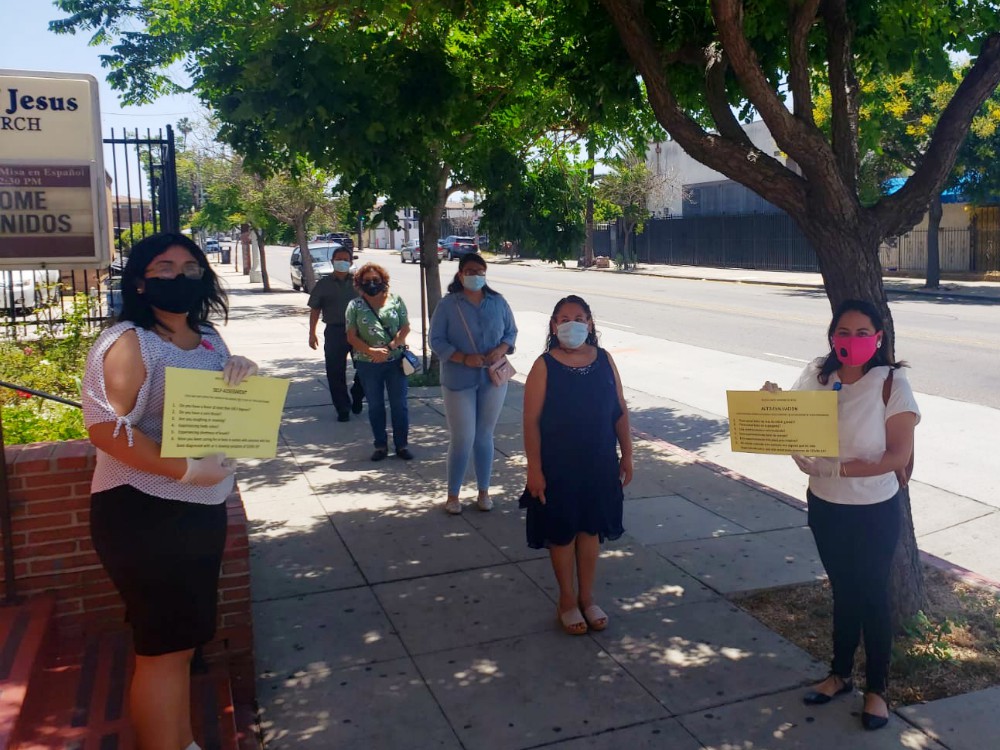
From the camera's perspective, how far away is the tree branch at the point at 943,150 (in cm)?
511

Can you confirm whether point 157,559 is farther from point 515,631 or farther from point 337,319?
point 337,319

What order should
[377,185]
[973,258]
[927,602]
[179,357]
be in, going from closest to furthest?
[179,357]
[927,602]
[377,185]
[973,258]

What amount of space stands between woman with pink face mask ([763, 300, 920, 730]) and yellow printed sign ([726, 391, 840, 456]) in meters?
0.10

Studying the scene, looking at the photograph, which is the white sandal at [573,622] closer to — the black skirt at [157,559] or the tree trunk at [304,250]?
the black skirt at [157,559]

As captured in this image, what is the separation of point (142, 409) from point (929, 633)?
373cm

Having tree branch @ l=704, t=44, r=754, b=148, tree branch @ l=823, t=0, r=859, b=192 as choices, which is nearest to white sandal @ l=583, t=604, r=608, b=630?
tree branch @ l=823, t=0, r=859, b=192

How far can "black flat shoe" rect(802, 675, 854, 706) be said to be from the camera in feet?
14.0

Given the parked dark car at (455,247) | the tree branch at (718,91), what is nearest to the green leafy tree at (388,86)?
the tree branch at (718,91)

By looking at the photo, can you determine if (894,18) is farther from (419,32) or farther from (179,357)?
(179,357)

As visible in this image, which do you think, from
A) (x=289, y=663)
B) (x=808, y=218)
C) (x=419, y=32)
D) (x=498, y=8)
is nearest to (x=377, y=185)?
(x=419, y=32)

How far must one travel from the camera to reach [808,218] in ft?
17.0

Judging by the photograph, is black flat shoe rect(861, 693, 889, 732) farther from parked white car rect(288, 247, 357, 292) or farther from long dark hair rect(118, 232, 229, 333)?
parked white car rect(288, 247, 357, 292)

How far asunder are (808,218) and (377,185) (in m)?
3.14

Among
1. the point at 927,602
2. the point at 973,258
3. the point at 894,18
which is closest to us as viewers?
→ the point at 927,602
